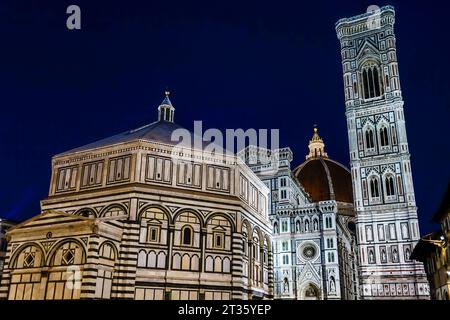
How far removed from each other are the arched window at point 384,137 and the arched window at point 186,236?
39745 mm

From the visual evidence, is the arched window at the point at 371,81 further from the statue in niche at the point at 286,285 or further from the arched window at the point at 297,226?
the statue in niche at the point at 286,285

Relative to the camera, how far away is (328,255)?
55875 millimetres

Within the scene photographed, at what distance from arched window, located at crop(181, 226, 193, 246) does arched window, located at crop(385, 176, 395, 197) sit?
3691 centimetres

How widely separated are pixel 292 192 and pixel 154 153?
4007 cm

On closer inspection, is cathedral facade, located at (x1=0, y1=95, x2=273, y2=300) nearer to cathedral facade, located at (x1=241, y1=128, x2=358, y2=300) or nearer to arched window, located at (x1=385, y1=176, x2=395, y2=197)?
cathedral facade, located at (x1=241, y1=128, x2=358, y2=300)

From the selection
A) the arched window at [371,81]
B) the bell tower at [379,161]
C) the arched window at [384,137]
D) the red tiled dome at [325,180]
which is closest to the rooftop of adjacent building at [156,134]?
the bell tower at [379,161]

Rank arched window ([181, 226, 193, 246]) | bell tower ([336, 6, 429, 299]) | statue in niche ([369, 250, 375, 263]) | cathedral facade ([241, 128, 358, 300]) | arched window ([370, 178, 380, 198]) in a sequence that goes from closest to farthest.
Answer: arched window ([181, 226, 193, 246]) → bell tower ([336, 6, 429, 299]) → statue in niche ([369, 250, 375, 263]) → cathedral facade ([241, 128, 358, 300]) → arched window ([370, 178, 380, 198])

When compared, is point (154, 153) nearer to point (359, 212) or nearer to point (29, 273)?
point (29, 273)

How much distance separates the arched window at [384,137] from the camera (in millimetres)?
58062

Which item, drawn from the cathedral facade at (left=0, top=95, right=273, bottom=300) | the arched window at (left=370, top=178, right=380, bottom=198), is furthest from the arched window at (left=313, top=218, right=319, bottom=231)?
the cathedral facade at (left=0, top=95, right=273, bottom=300)

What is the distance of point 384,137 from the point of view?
58.3 m

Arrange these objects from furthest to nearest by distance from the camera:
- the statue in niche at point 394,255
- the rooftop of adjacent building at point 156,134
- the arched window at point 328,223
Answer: the arched window at point 328,223 → the statue in niche at point 394,255 → the rooftop of adjacent building at point 156,134

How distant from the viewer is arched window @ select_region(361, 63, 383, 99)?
202ft
